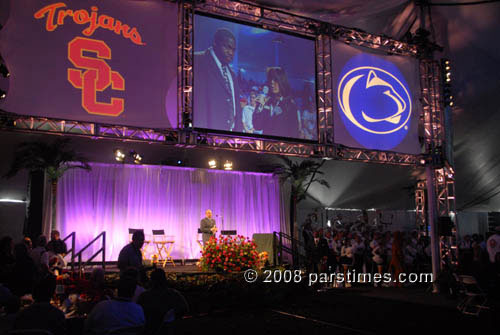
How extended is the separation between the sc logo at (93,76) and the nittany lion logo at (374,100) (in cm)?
544

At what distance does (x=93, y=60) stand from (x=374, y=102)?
22.9 ft

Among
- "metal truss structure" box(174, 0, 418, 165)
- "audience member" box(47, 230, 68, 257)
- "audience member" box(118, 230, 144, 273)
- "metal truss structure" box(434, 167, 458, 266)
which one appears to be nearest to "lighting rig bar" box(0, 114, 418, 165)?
"metal truss structure" box(174, 0, 418, 165)

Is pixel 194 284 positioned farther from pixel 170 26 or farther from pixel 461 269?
pixel 461 269

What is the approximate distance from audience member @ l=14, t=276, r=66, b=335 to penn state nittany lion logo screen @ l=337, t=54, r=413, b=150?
347 inches

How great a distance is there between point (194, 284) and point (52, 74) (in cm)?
504

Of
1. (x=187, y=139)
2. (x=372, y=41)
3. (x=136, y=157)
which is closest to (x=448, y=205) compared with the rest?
(x=372, y=41)

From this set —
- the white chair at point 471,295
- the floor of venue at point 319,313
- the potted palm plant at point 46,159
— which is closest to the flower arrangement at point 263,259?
the floor of venue at point 319,313

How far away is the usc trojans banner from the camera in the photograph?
7.93 metres

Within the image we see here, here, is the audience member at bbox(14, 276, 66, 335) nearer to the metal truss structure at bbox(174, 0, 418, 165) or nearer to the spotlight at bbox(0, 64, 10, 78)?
the spotlight at bbox(0, 64, 10, 78)

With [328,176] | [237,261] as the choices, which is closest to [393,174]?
[328,176]

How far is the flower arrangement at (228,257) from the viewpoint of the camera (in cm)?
1042

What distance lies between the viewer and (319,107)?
432 inches

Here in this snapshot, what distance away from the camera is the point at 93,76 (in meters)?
8.61

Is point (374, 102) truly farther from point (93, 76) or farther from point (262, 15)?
point (93, 76)
